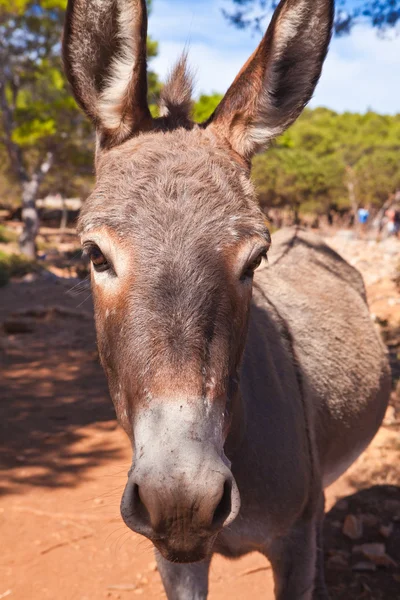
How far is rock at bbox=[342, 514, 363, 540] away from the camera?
4.62 metres

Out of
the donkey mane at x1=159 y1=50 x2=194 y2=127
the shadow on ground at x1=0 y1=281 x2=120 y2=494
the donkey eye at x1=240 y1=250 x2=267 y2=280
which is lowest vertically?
the shadow on ground at x1=0 y1=281 x2=120 y2=494

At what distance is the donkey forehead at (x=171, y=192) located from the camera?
6.72ft

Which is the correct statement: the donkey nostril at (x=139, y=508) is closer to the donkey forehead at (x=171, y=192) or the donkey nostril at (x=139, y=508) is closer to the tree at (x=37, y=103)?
the donkey forehead at (x=171, y=192)

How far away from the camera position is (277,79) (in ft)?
8.78

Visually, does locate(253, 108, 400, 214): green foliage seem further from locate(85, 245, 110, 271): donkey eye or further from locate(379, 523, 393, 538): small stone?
locate(85, 245, 110, 271): donkey eye

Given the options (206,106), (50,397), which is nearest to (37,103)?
(206,106)

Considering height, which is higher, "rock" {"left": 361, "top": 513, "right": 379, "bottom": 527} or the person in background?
"rock" {"left": 361, "top": 513, "right": 379, "bottom": 527}

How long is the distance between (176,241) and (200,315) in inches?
11.7

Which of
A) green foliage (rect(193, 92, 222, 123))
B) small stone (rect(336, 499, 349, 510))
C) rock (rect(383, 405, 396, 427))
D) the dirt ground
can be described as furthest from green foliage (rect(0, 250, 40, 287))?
→ small stone (rect(336, 499, 349, 510))

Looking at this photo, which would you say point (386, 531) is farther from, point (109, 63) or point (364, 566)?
point (109, 63)

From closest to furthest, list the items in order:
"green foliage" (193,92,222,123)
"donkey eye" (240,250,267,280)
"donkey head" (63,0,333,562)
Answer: "donkey head" (63,0,333,562), "donkey eye" (240,250,267,280), "green foliage" (193,92,222,123)

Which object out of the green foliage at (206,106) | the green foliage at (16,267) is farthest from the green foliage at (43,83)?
the green foliage at (16,267)

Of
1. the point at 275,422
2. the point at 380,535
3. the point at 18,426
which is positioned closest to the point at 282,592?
the point at 275,422

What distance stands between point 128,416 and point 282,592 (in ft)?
5.54
